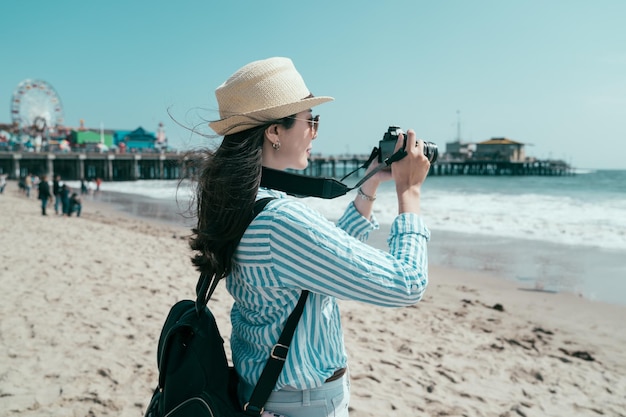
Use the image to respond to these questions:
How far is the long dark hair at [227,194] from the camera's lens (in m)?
1.11

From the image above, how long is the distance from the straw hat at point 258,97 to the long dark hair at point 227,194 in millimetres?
30

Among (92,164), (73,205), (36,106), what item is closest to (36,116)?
(36,106)

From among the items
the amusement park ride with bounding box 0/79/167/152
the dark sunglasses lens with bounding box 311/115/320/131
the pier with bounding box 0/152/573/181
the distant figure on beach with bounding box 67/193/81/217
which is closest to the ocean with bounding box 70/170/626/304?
the distant figure on beach with bounding box 67/193/81/217

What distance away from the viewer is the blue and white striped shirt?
1029 millimetres

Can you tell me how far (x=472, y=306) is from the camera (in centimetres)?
607

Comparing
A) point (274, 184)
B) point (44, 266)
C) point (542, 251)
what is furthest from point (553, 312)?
point (44, 266)

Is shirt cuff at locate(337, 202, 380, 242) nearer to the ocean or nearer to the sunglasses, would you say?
the sunglasses

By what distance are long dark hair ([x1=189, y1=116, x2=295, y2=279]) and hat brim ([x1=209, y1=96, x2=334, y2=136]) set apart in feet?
0.05

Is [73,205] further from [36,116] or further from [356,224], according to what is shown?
[36,116]

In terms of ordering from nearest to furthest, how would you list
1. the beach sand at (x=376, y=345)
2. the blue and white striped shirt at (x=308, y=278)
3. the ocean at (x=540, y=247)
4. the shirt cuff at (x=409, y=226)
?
1. the blue and white striped shirt at (x=308, y=278)
2. the shirt cuff at (x=409, y=226)
3. the beach sand at (x=376, y=345)
4. the ocean at (x=540, y=247)

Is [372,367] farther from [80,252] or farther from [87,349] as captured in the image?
[80,252]

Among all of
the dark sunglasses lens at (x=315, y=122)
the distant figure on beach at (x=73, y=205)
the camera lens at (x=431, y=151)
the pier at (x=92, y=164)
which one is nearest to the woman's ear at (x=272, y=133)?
the dark sunglasses lens at (x=315, y=122)

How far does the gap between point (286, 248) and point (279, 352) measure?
0.85 ft

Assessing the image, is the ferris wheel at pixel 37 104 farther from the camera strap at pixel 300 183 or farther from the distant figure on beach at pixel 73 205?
the camera strap at pixel 300 183
